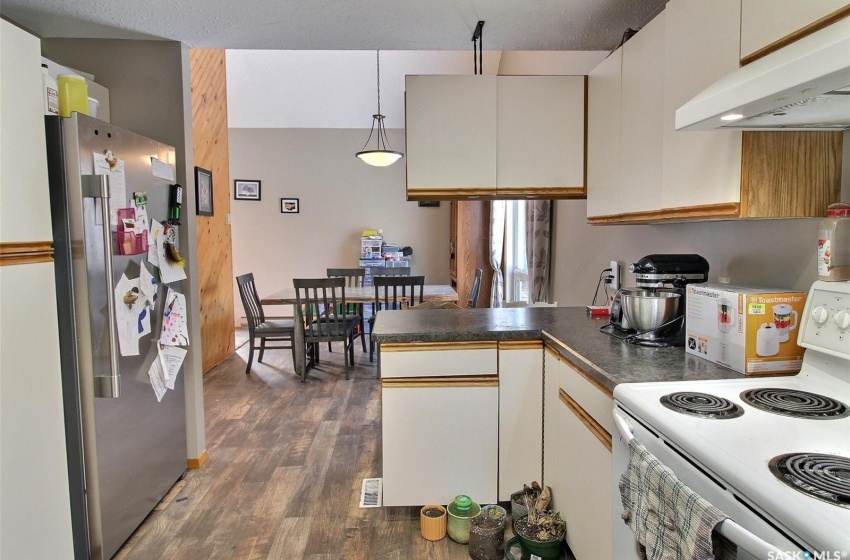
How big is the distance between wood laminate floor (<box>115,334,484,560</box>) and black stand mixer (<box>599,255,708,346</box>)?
112 cm

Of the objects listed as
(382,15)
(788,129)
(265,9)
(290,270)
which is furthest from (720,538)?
(290,270)

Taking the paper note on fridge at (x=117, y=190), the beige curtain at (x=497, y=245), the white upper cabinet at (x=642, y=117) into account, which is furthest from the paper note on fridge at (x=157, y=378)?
the beige curtain at (x=497, y=245)

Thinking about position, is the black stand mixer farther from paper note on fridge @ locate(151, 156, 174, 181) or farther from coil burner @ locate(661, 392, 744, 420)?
Answer: paper note on fridge @ locate(151, 156, 174, 181)

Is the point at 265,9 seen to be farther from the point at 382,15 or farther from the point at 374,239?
the point at 374,239

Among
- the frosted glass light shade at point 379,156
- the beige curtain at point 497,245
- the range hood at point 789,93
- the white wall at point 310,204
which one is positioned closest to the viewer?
the range hood at point 789,93

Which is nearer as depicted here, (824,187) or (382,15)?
(824,187)

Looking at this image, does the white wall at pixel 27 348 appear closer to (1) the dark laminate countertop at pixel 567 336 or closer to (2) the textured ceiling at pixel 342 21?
(2) the textured ceiling at pixel 342 21

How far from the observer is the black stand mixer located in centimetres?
168

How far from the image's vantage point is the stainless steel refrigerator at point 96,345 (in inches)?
63.7

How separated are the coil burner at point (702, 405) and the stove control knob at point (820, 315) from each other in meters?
0.33

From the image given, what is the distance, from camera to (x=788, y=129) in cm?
121

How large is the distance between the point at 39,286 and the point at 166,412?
939mm

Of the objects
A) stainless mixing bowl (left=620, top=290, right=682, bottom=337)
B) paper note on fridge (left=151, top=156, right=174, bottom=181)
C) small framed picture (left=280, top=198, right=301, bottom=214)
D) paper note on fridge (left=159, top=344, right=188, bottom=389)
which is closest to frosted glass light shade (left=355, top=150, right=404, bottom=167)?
small framed picture (left=280, top=198, right=301, bottom=214)

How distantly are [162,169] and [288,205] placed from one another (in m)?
4.62
